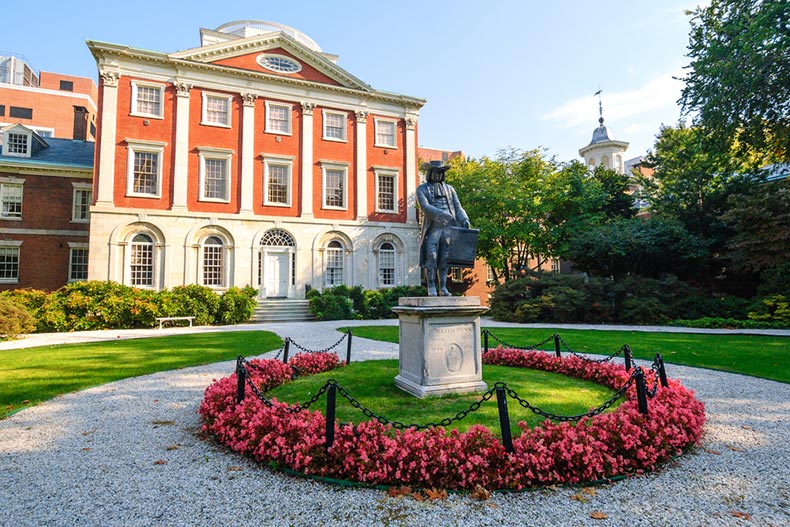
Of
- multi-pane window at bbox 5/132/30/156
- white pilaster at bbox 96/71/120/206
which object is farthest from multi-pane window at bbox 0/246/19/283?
white pilaster at bbox 96/71/120/206

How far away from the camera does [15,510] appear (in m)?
3.71

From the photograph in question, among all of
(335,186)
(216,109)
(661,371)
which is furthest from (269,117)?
(661,371)

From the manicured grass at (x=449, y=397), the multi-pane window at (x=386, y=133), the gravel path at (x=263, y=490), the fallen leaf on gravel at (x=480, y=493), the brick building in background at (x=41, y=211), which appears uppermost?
the multi-pane window at (x=386, y=133)

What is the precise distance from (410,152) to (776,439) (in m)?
25.6

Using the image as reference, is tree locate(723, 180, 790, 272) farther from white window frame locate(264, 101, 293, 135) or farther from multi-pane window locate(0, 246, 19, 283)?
multi-pane window locate(0, 246, 19, 283)

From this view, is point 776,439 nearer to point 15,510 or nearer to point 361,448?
point 361,448

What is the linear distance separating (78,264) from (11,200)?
5006 mm

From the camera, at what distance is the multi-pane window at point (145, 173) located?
22953 millimetres

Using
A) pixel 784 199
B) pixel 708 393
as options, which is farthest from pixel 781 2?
pixel 708 393

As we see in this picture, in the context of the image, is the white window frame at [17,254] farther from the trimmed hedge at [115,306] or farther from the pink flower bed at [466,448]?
the pink flower bed at [466,448]

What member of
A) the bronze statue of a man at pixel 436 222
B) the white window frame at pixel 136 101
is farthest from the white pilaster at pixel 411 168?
the bronze statue of a man at pixel 436 222

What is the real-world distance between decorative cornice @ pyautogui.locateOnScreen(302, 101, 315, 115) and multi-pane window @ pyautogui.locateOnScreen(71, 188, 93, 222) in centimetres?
1363

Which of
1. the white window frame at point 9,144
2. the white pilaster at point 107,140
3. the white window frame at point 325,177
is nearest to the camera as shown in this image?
the white pilaster at point 107,140

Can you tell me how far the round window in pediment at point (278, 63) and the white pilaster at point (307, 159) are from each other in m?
2.37
